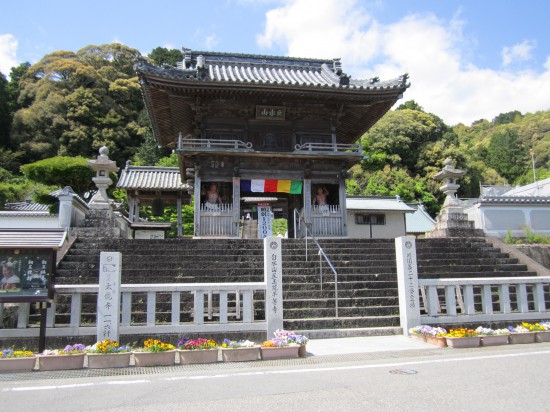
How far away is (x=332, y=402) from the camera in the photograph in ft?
14.0

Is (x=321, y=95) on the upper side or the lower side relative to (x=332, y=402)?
upper

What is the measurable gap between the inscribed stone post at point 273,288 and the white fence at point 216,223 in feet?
23.8

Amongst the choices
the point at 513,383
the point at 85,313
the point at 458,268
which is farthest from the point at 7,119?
the point at 513,383

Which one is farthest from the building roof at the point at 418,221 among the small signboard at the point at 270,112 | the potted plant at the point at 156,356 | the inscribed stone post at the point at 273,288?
the potted plant at the point at 156,356

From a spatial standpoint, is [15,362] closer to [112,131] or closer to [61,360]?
[61,360]

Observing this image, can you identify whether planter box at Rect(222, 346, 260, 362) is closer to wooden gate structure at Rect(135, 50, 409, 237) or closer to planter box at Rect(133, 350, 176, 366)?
planter box at Rect(133, 350, 176, 366)

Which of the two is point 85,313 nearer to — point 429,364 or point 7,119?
point 429,364

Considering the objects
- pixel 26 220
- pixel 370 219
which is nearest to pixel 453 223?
pixel 370 219

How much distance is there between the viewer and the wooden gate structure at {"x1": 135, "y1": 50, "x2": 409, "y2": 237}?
1498 centimetres

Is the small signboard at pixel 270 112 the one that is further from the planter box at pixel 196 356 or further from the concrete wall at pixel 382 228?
the planter box at pixel 196 356

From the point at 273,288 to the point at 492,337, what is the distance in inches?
160

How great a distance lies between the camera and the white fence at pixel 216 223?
49.6 ft

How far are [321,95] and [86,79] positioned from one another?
38.8 meters

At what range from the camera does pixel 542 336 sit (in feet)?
25.9
